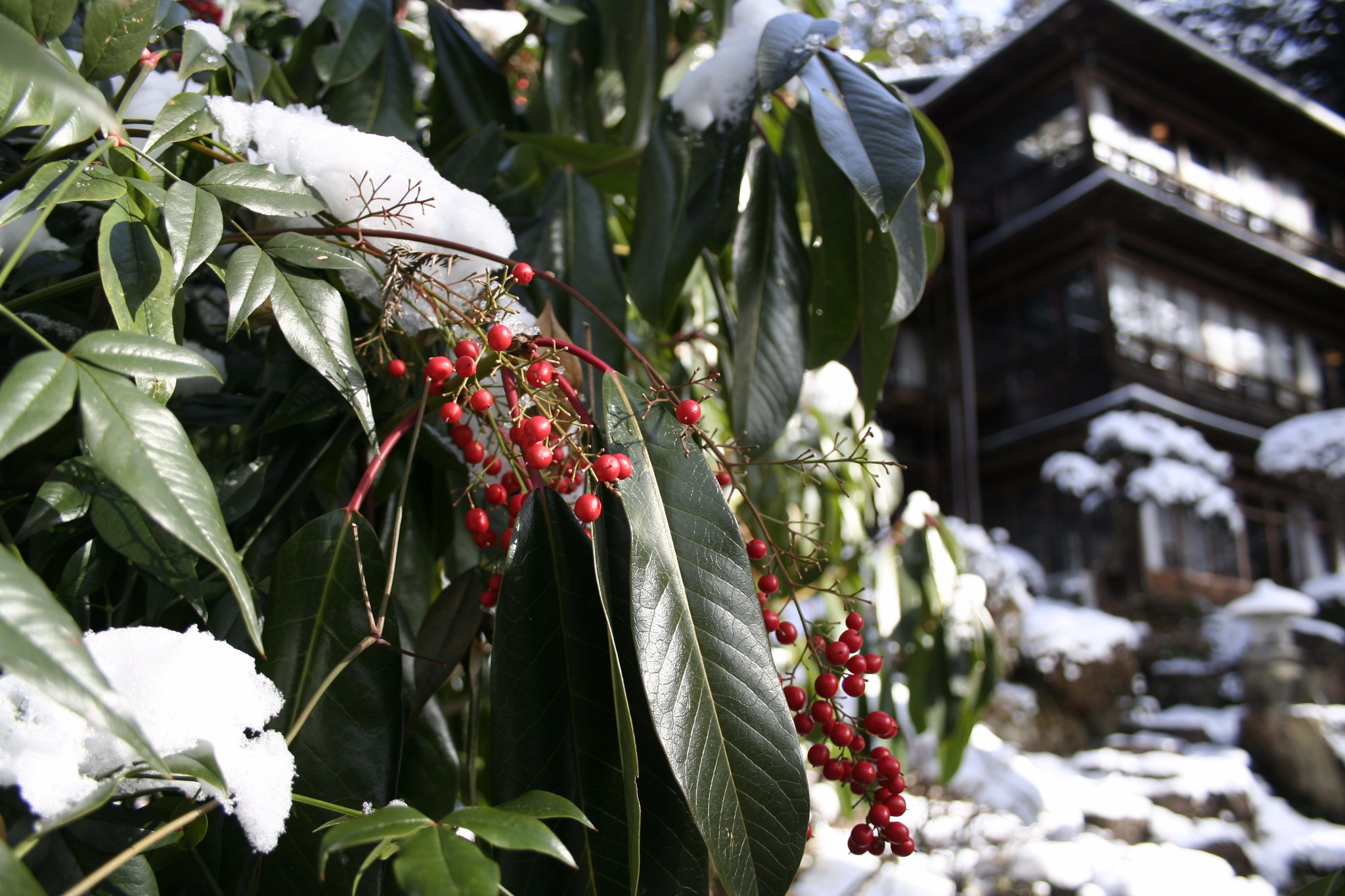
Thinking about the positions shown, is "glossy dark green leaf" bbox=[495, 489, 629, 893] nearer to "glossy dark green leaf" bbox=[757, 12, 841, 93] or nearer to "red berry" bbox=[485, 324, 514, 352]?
"red berry" bbox=[485, 324, 514, 352]

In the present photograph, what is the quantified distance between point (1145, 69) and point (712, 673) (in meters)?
12.9

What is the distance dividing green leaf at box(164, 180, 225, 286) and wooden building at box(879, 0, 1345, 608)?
33.4 ft

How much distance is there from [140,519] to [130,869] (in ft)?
0.55

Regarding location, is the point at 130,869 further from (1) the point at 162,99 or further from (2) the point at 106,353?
(1) the point at 162,99

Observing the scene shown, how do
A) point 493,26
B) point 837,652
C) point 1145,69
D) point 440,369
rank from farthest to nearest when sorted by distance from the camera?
point 1145,69 → point 493,26 → point 837,652 → point 440,369

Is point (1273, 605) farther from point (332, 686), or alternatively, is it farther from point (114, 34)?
point (114, 34)

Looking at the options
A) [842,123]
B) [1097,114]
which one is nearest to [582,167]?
[842,123]

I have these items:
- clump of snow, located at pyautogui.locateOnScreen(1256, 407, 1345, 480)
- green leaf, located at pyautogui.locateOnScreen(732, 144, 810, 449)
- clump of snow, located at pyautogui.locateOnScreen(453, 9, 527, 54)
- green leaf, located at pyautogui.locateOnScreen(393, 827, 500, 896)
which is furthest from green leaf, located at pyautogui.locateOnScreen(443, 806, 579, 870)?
clump of snow, located at pyautogui.locateOnScreen(1256, 407, 1345, 480)

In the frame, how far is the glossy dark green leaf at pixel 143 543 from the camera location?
0.44 meters

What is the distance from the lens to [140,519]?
1.51ft

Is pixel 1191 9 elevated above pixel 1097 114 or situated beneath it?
elevated above

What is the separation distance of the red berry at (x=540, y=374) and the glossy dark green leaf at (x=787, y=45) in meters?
0.31

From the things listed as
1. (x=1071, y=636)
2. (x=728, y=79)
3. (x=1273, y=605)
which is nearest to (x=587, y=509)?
(x=728, y=79)

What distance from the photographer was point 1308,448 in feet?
30.2
